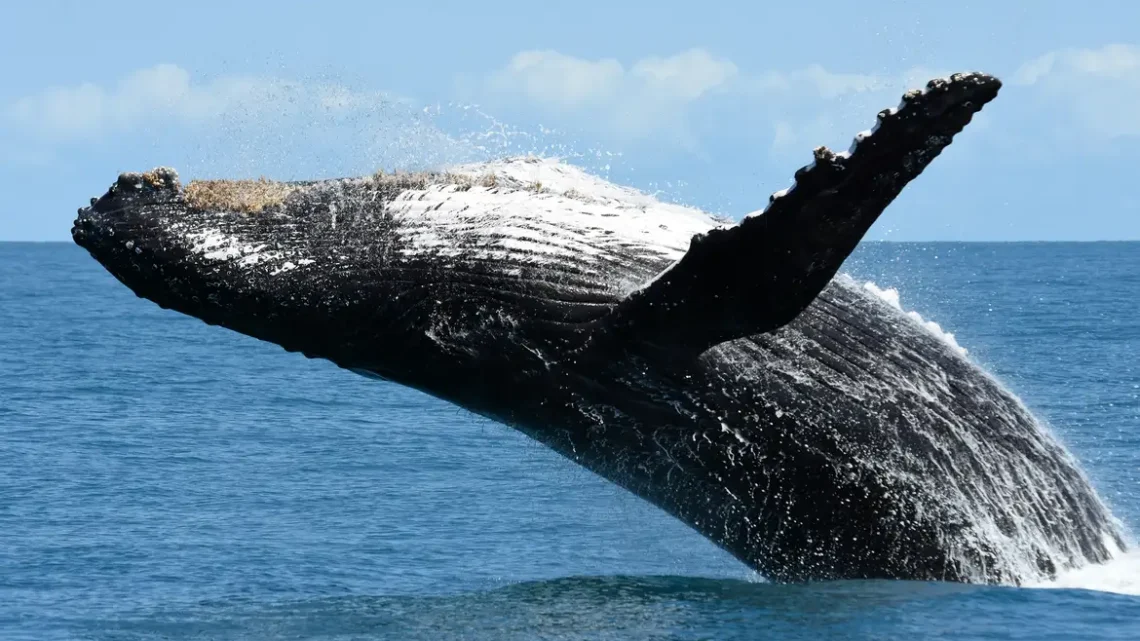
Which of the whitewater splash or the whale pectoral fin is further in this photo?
the whitewater splash

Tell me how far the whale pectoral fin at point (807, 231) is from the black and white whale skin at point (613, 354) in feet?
1.80

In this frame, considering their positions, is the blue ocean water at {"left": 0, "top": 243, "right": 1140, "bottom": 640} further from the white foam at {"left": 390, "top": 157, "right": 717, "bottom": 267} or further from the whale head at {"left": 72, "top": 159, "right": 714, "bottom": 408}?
the white foam at {"left": 390, "top": 157, "right": 717, "bottom": 267}

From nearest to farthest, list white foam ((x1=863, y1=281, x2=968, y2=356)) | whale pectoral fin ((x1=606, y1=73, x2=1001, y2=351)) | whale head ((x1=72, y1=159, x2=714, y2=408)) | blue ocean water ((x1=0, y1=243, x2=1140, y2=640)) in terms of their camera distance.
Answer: whale pectoral fin ((x1=606, y1=73, x2=1001, y2=351))
whale head ((x1=72, y1=159, x2=714, y2=408))
blue ocean water ((x1=0, y1=243, x2=1140, y2=640))
white foam ((x1=863, y1=281, x2=968, y2=356))

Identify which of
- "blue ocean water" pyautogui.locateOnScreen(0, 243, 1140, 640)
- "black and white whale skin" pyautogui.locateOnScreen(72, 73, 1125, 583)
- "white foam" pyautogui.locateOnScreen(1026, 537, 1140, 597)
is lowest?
"blue ocean water" pyautogui.locateOnScreen(0, 243, 1140, 640)

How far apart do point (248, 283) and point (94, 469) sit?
382 inches

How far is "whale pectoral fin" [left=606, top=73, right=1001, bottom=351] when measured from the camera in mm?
7125

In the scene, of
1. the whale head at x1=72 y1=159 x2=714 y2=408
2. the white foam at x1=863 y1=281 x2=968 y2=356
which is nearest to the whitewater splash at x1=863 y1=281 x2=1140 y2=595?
the white foam at x1=863 y1=281 x2=968 y2=356

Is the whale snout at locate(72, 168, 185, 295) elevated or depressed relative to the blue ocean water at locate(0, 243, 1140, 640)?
elevated

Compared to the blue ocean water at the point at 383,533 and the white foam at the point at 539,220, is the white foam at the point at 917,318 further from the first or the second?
the blue ocean water at the point at 383,533

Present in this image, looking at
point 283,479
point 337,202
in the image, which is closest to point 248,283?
point 337,202

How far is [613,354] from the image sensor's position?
28.3ft

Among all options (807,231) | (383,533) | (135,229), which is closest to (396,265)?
(135,229)

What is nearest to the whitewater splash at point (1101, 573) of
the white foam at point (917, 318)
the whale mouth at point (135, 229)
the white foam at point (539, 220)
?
the white foam at point (917, 318)

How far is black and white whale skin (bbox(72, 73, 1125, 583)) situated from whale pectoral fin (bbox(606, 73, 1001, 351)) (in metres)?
0.55
